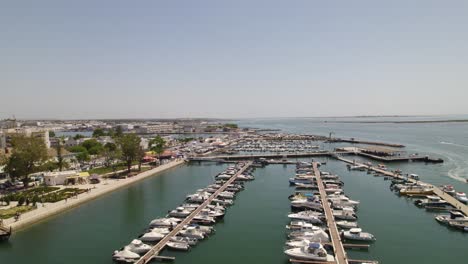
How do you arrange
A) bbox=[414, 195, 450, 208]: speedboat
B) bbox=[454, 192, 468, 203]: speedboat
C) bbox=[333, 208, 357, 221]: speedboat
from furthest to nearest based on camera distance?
bbox=[454, 192, 468, 203]: speedboat, bbox=[414, 195, 450, 208]: speedboat, bbox=[333, 208, 357, 221]: speedboat

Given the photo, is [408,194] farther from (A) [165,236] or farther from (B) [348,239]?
(A) [165,236]

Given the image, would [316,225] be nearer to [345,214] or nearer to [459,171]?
[345,214]

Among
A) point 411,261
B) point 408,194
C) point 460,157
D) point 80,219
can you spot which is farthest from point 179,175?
point 460,157

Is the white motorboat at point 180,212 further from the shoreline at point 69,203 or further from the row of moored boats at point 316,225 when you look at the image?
the shoreline at point 69,203

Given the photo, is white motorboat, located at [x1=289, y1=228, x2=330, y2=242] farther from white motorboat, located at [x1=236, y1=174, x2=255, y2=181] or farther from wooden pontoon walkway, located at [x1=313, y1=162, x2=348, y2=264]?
white motorboat, located at [x1=236, y1=174, x2=255, y2=181]

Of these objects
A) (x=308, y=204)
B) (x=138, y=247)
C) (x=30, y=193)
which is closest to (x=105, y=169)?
(x=30, y=193)

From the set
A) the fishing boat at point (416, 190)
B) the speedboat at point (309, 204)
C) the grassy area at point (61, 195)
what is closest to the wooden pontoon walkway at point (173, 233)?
the speedboat at point (309, 204)

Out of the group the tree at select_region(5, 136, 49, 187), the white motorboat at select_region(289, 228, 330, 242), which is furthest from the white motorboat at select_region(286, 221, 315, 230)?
the tree at select_region(5, 136, 49, 187)
